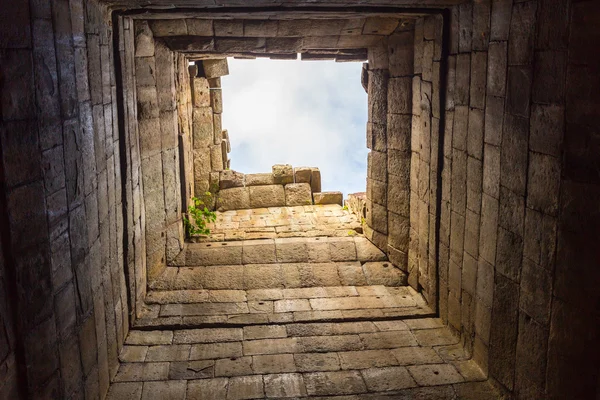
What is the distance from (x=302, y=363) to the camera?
5.10 meters

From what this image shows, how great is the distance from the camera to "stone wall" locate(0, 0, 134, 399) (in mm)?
2881

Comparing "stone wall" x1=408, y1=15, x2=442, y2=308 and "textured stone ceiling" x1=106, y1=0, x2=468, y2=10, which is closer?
"textured stone ceiling" x1=106, y1=0, x2=468, y2=10

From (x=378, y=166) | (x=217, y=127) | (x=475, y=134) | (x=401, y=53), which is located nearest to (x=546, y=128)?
(x=475, y=134)

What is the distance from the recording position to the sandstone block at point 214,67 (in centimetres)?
902

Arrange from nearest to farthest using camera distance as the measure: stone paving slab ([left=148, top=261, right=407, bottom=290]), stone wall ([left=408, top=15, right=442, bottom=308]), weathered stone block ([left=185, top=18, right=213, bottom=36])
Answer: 1. stone wall ([left=408, top=15, right=442, bottom=308])
2. weathered stone block ([left=185, top=18, right=213, bottom=36])
3. stone paving slab ([left=148, top=261, right=407, bottom=290])

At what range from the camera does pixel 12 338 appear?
287cm

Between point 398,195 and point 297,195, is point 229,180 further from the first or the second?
point 398,195

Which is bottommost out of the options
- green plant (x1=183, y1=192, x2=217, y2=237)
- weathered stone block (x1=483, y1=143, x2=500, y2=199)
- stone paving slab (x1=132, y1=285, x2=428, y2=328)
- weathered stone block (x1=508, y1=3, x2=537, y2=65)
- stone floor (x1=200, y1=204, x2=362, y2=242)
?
stone paving slab (x1=132, y1=285, x2=428, y2=328)

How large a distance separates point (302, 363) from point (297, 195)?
179 inches

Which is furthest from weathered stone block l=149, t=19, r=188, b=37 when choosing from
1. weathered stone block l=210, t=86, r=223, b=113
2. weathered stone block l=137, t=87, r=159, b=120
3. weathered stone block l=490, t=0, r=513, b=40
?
weathered stone block l=490, t=0, r=513, b=40

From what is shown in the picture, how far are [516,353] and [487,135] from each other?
1703 mm

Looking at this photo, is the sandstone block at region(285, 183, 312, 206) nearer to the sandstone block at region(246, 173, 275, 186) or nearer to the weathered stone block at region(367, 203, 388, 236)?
the sandstone block at region(246, 173, 275, 186)

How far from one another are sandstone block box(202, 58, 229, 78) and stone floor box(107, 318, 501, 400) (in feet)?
15.3

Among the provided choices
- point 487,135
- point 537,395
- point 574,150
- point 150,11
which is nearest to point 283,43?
point 150,11
